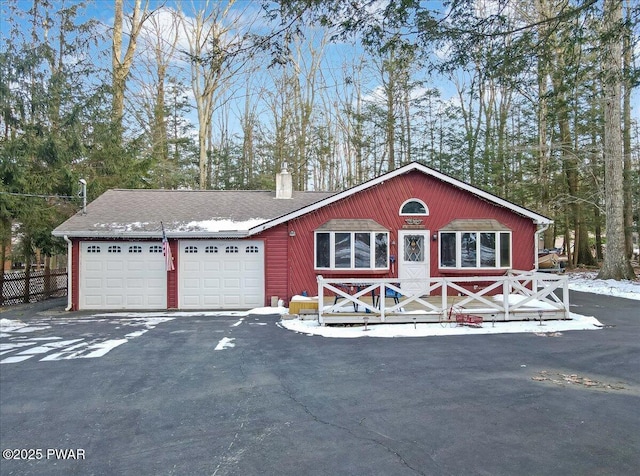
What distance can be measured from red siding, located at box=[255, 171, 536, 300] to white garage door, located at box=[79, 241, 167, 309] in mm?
3380

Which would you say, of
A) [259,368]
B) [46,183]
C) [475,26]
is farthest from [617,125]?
[46,183]

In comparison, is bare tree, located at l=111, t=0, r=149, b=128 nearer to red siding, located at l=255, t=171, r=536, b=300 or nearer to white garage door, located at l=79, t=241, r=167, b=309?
white garage door, located at l=79, t=241, r=167, b=309

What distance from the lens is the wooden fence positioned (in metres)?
14.5

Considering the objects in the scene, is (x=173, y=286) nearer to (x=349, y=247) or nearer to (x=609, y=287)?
(x=349, y=247)

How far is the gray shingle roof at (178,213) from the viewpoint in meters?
12.1

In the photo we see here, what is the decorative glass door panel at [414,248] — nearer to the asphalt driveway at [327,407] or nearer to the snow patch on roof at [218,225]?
the snow patch on roof at [218,225]

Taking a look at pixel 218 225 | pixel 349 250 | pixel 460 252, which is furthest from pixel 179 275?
pixel 460 252

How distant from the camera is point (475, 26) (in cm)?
524

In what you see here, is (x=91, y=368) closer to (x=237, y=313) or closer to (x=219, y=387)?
(x=219, y=387)

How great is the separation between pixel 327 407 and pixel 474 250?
9.43m

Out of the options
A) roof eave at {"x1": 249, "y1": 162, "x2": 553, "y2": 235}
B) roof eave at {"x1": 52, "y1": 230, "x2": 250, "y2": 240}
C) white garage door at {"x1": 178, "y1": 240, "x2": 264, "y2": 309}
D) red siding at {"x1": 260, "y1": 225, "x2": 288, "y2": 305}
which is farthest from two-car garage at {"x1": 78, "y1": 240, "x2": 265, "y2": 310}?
roof eave at {"x1": 249, "y1": 162, "x2": 553, "y2": 235}

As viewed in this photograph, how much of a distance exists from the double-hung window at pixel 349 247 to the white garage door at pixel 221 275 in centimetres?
189

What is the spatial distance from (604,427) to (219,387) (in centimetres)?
405

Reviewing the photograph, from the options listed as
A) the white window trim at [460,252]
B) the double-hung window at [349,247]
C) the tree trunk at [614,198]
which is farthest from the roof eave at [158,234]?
the tree trunk at [614,198]
